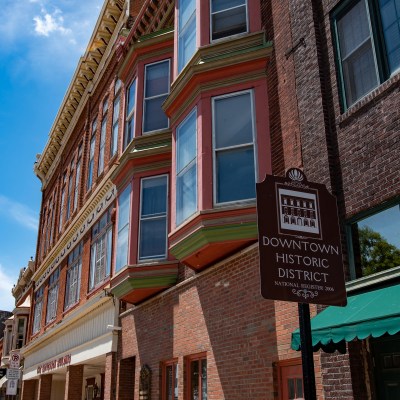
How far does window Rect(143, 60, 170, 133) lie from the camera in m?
15.2

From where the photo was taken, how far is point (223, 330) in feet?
35.3

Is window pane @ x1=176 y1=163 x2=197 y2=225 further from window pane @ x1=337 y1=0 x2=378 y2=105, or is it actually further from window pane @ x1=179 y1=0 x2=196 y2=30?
window pane @ x1=179 y1=0 x2=196 y2=30

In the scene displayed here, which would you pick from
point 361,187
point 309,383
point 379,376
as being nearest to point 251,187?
point 361,187

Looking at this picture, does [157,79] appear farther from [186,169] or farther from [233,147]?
[233,147]

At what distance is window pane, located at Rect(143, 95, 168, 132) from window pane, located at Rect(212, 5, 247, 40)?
3.45 m

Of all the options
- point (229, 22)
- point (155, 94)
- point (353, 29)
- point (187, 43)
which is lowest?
point (353, 29)

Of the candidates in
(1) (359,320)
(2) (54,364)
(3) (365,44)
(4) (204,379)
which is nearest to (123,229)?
(4) (204,379)

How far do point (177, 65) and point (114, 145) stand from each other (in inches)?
256

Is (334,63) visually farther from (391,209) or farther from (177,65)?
(177,65)

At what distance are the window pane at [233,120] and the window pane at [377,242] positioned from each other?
11.0 feet

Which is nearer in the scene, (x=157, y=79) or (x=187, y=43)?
(x=187, y=43)

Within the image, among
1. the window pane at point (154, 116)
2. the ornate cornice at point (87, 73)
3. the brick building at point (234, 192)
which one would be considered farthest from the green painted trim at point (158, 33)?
the ornate cornice at point (87, 73)

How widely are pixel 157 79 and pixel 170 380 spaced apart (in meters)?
8.05

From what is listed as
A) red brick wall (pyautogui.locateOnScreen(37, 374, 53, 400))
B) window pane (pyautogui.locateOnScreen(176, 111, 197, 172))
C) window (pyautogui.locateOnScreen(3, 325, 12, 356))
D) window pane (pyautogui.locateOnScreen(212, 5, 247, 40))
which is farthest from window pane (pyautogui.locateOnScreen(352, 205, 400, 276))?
window (pyautogui.locateOnScreen(3, 325, 12, 356))
